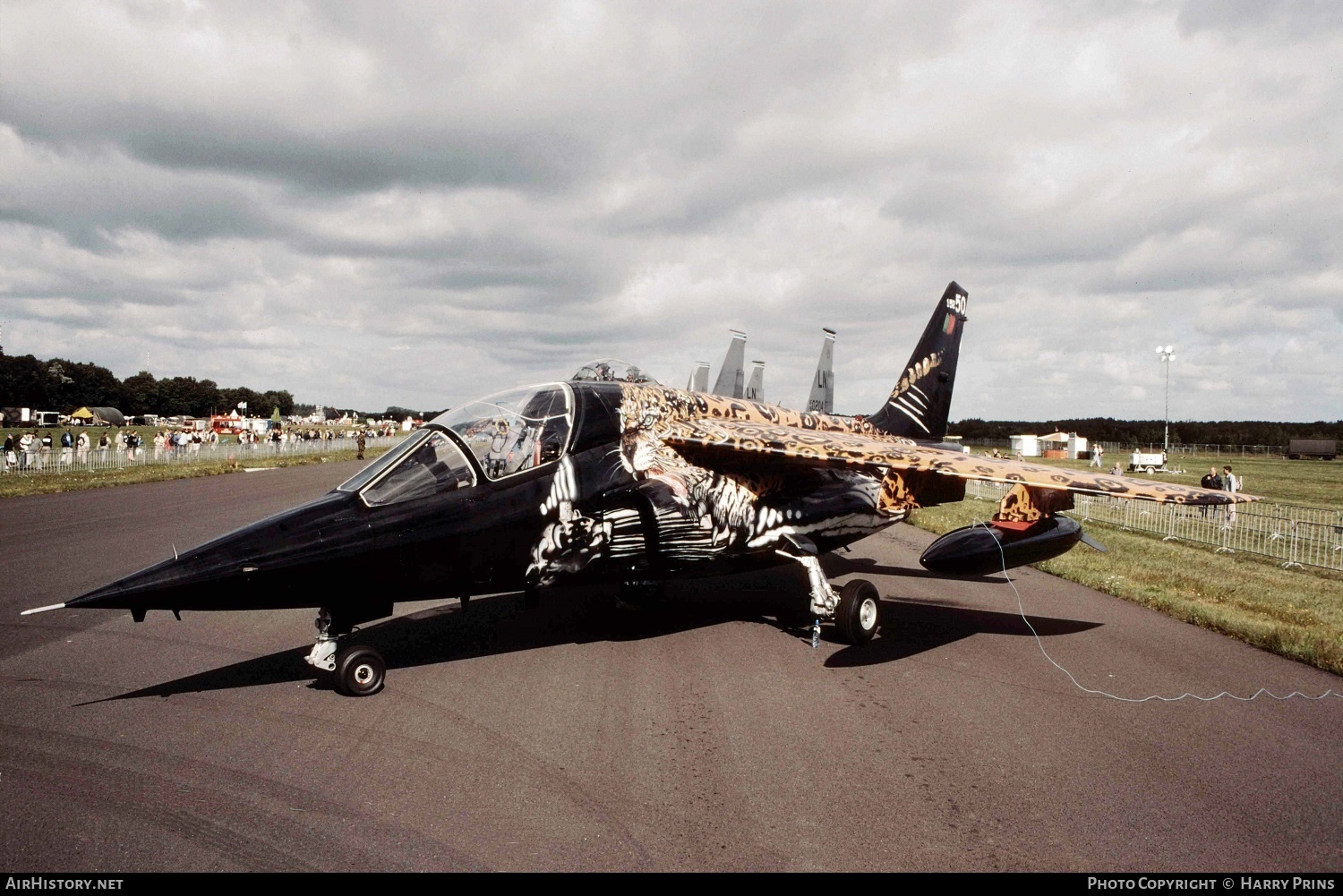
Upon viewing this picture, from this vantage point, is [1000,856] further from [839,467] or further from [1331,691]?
[839,467]

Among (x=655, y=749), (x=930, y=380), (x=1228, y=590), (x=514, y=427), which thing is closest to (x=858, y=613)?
(x=655, y=749)

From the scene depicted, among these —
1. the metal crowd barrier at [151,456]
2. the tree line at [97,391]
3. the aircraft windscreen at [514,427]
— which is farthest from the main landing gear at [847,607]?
the tree line at [97,391]

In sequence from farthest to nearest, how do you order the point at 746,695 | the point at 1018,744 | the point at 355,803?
1. the point at 746,695
2. the point at 1018,744
3. the point at 355,803

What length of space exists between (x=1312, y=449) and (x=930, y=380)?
9918 cm

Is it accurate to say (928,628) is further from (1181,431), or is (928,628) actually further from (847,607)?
(1181,431)

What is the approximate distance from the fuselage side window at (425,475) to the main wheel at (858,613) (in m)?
4.74

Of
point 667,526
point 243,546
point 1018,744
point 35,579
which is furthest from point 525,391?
point 35,579

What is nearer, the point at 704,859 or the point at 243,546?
the point at 704,859

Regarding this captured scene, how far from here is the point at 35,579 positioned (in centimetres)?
1255

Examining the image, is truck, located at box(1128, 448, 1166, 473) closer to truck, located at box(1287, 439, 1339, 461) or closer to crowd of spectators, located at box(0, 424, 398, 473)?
truck, located at box(1287, 439, 1339, 461)

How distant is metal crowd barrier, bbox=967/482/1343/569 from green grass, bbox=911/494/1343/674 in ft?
3.27

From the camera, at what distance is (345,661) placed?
6.89m

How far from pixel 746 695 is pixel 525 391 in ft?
13.5

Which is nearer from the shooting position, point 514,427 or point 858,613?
point 514,427
